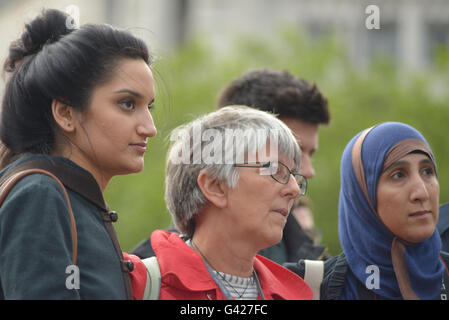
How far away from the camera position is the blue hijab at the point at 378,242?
3.75 m

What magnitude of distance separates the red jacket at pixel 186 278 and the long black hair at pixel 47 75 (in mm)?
718

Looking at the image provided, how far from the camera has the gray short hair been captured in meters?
3.49

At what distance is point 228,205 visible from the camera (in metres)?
3.50

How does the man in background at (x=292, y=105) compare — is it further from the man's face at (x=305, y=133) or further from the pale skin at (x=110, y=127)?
the pale skin at (x=110, y=127)

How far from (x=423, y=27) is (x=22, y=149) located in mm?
34697

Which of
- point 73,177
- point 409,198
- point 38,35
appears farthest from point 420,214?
point 38,35

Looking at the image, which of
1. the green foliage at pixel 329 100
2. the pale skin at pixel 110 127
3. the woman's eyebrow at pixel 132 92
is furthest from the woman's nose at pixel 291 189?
the green foliage at pixel 329 100

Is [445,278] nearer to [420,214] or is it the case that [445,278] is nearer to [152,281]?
[420,214]

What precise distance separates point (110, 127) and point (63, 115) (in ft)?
0.72

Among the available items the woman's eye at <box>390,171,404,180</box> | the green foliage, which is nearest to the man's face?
the woman's eye at <box>390,171,404,180</box>

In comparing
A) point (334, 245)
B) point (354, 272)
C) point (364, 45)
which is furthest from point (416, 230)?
point (364, 45)

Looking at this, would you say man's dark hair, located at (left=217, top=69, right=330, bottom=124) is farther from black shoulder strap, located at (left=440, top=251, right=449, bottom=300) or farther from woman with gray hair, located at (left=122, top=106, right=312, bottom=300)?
black shoulder strap, located at (left=440, top=251, right=449, bottom=300)

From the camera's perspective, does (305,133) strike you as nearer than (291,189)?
No

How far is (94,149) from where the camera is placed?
3.27 metres
